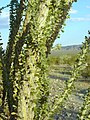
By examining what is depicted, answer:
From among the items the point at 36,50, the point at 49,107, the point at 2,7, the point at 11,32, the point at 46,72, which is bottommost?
the point at 49,107

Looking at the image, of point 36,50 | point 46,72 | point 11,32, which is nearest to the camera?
point 36,50

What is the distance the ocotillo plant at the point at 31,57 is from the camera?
8.77 feet

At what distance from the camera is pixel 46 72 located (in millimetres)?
2900

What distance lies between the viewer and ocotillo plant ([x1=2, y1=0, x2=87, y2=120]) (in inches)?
105

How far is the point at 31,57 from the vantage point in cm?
267

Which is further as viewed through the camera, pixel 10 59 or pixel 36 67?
pixel 10 59

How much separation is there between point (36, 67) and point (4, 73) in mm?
416

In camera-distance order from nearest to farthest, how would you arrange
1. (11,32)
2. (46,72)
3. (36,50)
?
(36,50) → (46,72) → (11,32)

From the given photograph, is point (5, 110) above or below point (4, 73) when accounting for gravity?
below

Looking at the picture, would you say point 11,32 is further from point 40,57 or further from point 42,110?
point 42,110

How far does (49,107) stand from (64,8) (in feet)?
3.08

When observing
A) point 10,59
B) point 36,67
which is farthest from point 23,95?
point 10,59

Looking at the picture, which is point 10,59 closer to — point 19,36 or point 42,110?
point 19,36

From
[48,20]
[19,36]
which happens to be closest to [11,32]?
[19,36]
